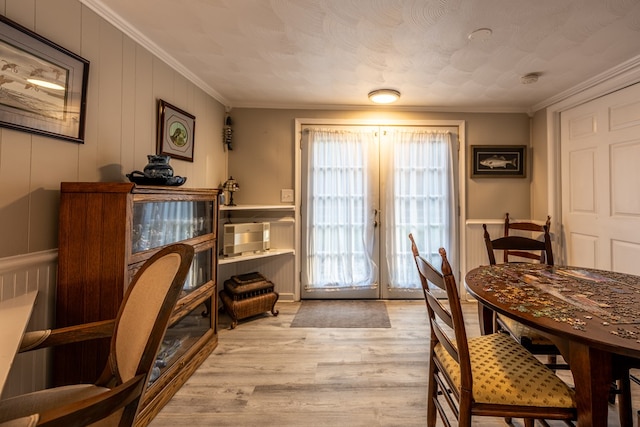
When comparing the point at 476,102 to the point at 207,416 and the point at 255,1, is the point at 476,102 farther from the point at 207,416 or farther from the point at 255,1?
the point at 207,416

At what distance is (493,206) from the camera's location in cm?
325

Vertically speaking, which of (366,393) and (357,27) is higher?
(357,27)

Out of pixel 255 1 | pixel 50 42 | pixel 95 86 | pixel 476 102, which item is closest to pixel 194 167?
pixel 95 86

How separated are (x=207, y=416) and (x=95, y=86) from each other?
1967mm

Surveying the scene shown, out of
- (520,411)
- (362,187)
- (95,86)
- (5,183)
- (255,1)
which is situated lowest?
(520,411)

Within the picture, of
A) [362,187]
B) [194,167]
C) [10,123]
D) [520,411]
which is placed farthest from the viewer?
[362,187]

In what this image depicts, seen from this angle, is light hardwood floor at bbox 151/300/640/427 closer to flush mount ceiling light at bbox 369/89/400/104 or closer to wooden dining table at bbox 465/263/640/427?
wooden dining table at bbox 465/263/640/427

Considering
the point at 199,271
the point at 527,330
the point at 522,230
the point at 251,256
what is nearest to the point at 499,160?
the point at 522,230

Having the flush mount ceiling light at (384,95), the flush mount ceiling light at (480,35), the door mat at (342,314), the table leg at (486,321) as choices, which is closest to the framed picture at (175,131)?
the flush mount ceiling light at (384,95)

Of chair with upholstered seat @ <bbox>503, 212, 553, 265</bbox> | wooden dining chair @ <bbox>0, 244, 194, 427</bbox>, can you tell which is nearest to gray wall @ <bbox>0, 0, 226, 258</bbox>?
wooden dining chair @ <bbox>0, 244, 194, 427</bbox>

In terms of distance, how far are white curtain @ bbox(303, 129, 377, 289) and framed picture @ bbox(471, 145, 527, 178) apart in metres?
1.24

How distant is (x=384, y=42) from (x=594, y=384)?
6.76ft

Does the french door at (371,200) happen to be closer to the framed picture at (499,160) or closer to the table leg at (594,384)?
the framed picture at (499,160)

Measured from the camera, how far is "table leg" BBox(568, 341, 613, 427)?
0.90 m
